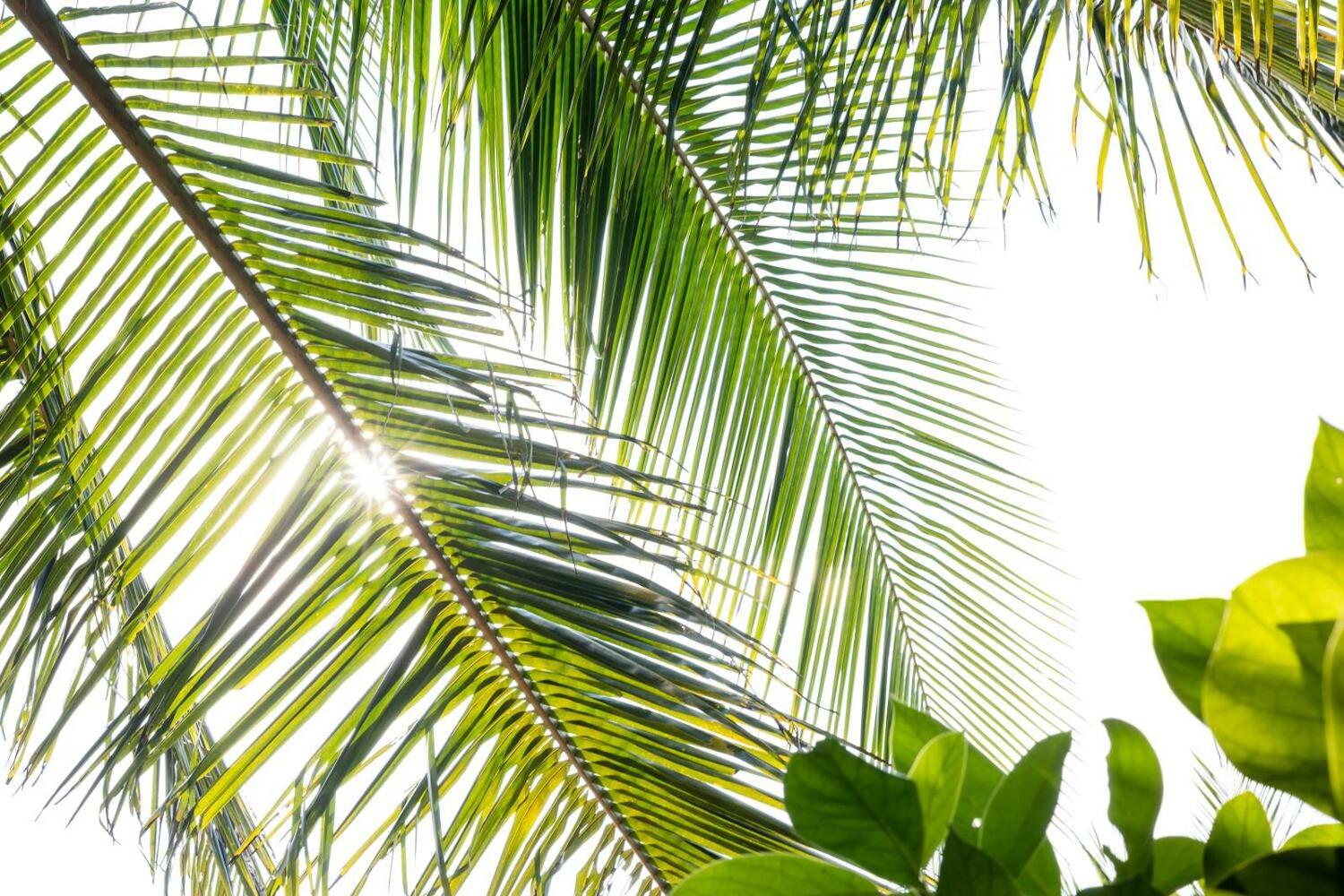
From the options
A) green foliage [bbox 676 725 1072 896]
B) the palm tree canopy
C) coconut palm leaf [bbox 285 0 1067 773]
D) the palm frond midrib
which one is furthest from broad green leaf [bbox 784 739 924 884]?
coconut palm leaf [bbox 285 0 1067 773]

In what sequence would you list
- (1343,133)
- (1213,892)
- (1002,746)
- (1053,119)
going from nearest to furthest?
(1213,892) < (1343,133) < (1002,746) < (1053,119)

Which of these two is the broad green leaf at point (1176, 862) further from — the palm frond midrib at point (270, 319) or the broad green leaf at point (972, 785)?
the palm frond midrib at point (270, 319)

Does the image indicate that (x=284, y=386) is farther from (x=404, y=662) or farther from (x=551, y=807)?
(x=551, y=807)

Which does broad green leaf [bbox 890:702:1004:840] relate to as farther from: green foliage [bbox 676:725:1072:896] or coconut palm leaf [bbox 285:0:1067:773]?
coconut palm leaf [bbox 285:0:1067:773]

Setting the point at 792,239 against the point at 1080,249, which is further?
the point at 1080,249

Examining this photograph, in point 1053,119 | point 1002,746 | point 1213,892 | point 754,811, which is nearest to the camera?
point 1213,892

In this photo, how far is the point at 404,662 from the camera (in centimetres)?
78

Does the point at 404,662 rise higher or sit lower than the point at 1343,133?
lower

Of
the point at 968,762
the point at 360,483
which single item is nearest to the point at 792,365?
the point at 360,483

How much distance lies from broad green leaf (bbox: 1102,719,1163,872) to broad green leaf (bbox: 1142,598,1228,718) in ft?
0.07

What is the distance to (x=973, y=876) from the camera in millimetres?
184

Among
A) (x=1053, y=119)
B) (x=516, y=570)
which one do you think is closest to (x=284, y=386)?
(x=516, y=570)

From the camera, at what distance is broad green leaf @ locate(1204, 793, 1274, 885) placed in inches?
8.4

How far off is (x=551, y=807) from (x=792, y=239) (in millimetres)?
1027
